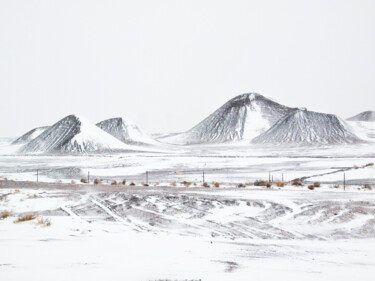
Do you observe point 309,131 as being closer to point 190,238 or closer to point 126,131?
point 126,131

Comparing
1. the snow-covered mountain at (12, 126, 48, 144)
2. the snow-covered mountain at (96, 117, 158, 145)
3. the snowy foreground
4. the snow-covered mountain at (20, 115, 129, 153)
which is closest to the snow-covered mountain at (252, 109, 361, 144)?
the snow-covered mountain at (96, 117, 158, 145)

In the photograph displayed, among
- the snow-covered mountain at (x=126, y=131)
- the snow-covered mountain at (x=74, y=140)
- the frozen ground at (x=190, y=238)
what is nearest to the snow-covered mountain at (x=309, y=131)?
the snow-covered mountain at (x=126, y=131)

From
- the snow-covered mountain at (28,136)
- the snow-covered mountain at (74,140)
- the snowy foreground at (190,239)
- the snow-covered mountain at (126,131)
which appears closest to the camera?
the snowy foreground at (190,239)

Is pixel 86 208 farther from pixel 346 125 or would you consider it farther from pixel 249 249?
pixel 346 125

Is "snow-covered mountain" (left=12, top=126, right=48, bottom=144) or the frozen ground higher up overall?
"snow-covered mountain" (left=12, top=126, right=48, bottom=144)

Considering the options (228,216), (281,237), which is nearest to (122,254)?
(281,237)

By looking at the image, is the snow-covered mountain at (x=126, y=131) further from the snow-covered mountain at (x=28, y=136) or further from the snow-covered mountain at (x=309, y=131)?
the snow-covered mountain at (x=309, y=131)

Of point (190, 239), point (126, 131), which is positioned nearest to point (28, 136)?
point (126, 131)

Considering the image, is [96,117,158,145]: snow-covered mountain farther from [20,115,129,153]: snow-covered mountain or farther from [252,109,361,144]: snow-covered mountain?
[252,109,361,144]: snow-covered mountain
